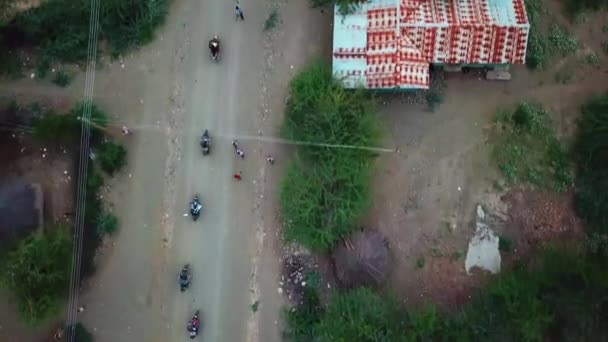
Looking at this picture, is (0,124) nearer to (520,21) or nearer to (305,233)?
(305,233)

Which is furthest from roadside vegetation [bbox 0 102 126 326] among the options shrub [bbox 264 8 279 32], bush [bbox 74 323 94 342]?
shrub [bbox 264 8 279 32]

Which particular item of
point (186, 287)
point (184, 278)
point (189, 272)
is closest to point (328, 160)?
point (189, 272)

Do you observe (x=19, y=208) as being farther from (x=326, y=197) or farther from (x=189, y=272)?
(x=326, y=197)

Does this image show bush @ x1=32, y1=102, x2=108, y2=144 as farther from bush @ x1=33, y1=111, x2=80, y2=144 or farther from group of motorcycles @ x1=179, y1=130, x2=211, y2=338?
group of motorcycles @ x1=179, y1=130, x2=211, y2=338

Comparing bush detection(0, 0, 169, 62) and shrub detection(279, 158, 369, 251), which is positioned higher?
bush detection(0, 0, 169, 62)

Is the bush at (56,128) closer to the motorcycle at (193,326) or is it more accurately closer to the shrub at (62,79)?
the shrub at (62,79)
